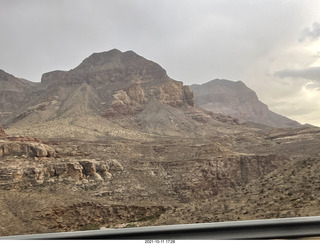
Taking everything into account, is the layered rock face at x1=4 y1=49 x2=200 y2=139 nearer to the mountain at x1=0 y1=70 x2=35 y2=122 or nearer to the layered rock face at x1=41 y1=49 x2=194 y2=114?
the layered rock face at x1=41 y1=49 x2=194 y2=114

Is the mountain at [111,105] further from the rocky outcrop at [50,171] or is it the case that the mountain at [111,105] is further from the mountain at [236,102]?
the mountain at [236,102]

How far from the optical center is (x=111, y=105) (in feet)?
275

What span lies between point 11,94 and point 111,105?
2156 inches

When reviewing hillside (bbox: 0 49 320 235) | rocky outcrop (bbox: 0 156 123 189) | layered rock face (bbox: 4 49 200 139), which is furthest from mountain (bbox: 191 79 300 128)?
rocky outcrop (bbox: 0 156 123 189)

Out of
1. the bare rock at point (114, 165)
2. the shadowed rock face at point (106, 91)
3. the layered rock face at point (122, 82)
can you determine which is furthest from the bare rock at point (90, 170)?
the layered rock face at point (122, 82)

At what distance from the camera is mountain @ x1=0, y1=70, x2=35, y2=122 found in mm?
107375

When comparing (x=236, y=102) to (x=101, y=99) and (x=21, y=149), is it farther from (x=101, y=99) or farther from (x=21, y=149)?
(x=21, y=149)

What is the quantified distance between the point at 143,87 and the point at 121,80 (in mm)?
11824

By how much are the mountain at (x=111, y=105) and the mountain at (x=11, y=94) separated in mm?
2669

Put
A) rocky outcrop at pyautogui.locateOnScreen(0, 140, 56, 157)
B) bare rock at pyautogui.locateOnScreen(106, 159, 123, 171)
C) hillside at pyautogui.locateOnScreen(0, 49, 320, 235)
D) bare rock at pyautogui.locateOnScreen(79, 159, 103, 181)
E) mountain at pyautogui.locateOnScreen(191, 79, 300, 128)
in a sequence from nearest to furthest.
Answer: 1. hillside at pyautogui.locateOnScreen(0, 49, 320, 235)
2. bare rock at pyautogui.locateOnScreen(79, 159, 103, 181)
3. rocky outcrop at pyautogui.locateOnScreen(0, 140, 56, 157)
4. bare rock at pyautogui.locateOnScreen(106, 159, 123, 171)
5. mountain at pyautogui.locateOnScreen(191, 79, 300, 128)

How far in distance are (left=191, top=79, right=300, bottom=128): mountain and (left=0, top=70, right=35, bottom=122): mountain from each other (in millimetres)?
101769

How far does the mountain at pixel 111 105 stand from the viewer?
194 feet

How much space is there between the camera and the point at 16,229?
17.2m

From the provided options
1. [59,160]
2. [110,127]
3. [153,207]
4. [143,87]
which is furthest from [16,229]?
[143,87]
